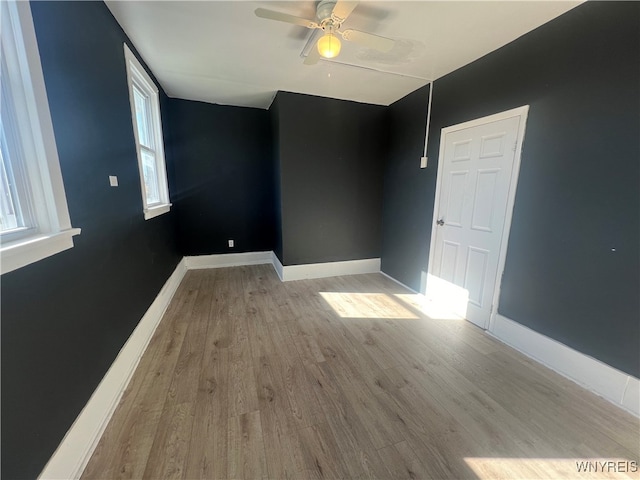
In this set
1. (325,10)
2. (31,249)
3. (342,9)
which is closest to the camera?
(31,249)

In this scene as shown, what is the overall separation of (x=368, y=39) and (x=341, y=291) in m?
2.61

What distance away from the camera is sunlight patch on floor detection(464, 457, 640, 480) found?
3.90 feet

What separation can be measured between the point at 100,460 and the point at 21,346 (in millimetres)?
738

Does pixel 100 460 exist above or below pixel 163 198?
below

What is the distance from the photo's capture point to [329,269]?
12.6 ft

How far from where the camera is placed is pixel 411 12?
67.9 inches

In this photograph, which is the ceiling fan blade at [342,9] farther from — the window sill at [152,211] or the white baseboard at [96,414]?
the white baseboard at [96,414]

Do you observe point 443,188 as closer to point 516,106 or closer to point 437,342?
point 516,106

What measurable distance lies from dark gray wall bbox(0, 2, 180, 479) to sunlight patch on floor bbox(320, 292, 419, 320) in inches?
75.1

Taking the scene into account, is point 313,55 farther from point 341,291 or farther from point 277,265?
point 277,265

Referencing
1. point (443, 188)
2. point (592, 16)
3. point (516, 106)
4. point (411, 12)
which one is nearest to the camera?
point (592, 16)

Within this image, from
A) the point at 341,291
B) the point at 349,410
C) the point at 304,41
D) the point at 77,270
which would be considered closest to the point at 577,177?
the point at 349,410

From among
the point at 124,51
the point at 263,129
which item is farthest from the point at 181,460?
the point at 263,129

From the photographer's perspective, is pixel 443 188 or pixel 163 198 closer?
pixel 443 188
